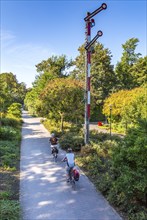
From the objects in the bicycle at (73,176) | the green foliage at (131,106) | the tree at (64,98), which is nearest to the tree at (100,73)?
the green foliage at (131,106)

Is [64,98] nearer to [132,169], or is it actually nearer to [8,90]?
[132,169]

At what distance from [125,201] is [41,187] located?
11.1 ft

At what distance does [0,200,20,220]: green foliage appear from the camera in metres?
6.79

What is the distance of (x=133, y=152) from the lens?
7.33 metres

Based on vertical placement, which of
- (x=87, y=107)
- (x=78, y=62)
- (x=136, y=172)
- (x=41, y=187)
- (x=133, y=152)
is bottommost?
(x=41, y=187)

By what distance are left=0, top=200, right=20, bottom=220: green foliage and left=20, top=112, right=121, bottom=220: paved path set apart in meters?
0.33

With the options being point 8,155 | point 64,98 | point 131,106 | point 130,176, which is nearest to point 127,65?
point 131,106

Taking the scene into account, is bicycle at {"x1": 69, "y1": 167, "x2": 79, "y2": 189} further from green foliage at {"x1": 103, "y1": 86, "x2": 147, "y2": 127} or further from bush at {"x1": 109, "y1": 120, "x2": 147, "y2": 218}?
green foliage at {"x1": 103, "y1": 86, "x2": 147, "y2": 127}

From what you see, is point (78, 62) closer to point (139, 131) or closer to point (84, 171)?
point (84, 171)

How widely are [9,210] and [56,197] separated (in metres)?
2.12

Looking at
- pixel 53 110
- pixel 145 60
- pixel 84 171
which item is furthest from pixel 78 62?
pixel 84 171

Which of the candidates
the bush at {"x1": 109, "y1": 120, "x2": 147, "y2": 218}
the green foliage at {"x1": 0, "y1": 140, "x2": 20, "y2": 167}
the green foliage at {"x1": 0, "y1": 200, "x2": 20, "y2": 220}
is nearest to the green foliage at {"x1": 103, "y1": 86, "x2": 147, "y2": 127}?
the green foliage at {"x1": 0, "y1": 140, "x2": 20, "y2": 167}

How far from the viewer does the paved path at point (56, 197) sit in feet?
24.6

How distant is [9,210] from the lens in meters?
7.02
